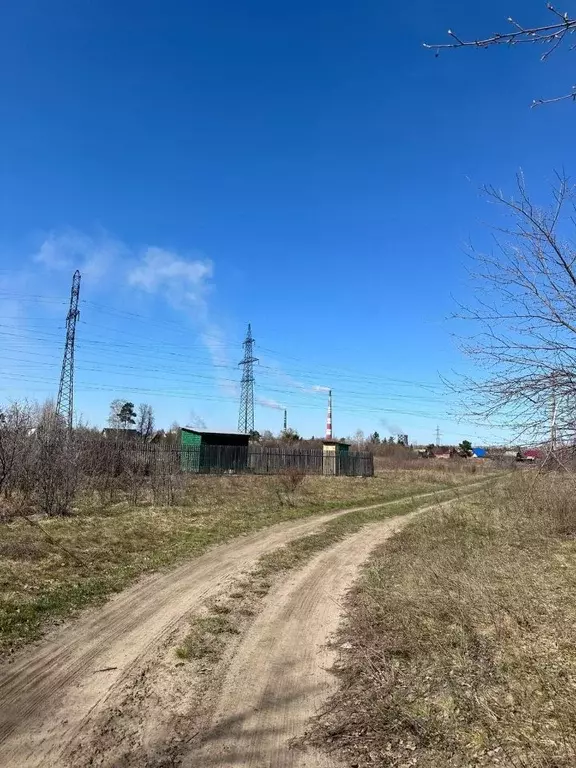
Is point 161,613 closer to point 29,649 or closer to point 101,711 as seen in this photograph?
point 29,649

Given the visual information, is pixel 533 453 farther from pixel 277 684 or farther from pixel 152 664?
pixel 152 664

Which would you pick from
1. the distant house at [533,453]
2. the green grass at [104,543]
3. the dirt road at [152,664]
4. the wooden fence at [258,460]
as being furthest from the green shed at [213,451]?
the distant house at [533,453]

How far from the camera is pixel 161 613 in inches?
278

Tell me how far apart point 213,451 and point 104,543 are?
25.9 metres

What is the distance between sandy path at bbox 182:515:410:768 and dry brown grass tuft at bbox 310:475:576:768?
0.79 ft

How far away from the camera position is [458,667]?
16.2ft

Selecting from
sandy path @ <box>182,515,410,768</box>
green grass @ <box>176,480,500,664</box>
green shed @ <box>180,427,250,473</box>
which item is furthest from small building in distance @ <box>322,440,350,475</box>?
sandy path @ <box>182,515,410,768</box>

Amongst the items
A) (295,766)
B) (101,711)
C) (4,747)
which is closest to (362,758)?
(295,766)

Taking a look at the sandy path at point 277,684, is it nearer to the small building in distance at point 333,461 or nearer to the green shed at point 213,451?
the green shed at point 213,451

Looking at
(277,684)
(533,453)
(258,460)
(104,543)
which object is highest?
(533,453)

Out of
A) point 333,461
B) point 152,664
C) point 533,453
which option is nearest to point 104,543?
point 152,664

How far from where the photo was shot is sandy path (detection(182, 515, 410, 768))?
377 centimetres

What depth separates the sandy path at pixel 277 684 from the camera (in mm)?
3773

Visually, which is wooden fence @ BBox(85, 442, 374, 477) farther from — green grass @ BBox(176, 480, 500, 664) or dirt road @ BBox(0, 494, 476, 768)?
dirt road @ BBox(0, 494, 476, 768)
